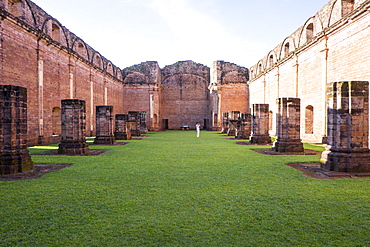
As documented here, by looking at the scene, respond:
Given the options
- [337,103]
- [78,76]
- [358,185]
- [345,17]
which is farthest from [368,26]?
[78,76]

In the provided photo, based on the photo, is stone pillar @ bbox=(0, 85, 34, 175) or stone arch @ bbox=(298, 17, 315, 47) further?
stone arch @ bbox=(298, 17, 315, 47)

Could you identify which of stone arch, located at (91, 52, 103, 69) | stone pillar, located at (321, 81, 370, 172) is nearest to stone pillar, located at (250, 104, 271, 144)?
stone pillar, located at (321, 81, 370, 172)

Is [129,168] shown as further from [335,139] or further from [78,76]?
[78,76]

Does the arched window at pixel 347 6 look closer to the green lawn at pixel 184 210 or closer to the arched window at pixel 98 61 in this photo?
the green lawn at pixel 184 210

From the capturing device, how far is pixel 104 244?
270 centimetres

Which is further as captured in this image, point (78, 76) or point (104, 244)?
point (78, 76)

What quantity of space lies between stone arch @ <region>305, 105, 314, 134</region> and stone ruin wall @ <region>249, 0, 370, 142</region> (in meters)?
0.07

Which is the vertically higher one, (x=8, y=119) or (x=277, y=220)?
(x=8, y=119)

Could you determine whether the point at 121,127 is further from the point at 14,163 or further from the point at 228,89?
the point at 228,89

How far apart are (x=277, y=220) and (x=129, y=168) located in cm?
442

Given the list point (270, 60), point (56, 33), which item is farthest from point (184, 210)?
point (270, 60)

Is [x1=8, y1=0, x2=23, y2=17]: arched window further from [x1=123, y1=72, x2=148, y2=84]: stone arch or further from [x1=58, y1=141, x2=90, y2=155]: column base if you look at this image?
[x1=123, y1=72, x2=148, y2=84]: stone arch

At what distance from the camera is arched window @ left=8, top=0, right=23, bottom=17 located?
41.4ft

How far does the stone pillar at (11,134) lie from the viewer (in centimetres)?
625
